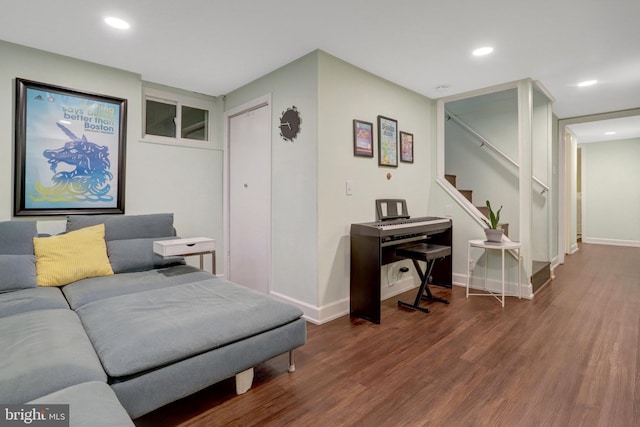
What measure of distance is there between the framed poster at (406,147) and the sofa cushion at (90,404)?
3342mm

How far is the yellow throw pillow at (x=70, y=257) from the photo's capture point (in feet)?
7.94

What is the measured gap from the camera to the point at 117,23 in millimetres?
2379

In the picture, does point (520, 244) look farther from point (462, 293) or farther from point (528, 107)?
point (528, 107)

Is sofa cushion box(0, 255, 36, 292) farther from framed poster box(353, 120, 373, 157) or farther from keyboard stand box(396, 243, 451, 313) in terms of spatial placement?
keyboard stand box(396, 243, 451, 313)

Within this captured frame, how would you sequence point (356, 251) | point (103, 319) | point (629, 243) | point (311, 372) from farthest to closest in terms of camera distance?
point (629, 243) → point (356, 251) → point (311, 372) → point (103, 319)

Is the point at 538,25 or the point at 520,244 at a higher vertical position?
the point at 538,25

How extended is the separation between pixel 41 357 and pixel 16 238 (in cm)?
161

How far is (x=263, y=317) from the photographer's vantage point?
1.89 m

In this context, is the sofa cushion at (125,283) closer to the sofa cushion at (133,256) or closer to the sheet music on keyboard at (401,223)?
the sofa cushion at (133,256)

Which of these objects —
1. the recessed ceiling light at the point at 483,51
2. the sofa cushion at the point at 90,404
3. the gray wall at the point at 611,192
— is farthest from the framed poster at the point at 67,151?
the gray wall at the point at 611,192

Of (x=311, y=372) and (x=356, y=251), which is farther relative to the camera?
(x=356, y=251)

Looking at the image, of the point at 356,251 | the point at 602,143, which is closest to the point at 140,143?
the point at 356,251

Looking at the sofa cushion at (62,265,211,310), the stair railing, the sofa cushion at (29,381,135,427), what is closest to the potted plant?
the stair railing

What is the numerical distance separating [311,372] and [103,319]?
4.02ft
